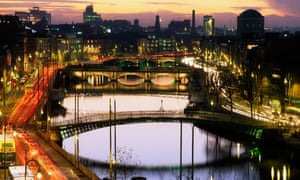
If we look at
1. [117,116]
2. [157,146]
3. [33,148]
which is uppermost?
[33,148]

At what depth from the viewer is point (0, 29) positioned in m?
104

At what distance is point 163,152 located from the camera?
4616cm

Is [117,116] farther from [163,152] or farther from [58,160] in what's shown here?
[58,160]

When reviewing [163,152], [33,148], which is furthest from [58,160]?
[163,152]

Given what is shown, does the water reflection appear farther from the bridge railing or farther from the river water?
the bridge railing

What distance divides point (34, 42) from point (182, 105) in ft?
181

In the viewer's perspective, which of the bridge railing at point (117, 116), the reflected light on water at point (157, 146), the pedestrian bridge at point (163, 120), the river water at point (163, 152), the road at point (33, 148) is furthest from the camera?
the bridge railing at point (117, 116)

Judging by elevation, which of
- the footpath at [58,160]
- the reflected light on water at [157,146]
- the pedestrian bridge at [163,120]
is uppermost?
the footpath at [58,160]

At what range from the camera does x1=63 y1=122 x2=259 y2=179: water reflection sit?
4022cm

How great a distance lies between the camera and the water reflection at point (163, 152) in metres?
40.2

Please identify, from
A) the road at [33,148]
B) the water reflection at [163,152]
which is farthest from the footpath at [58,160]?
the water reflection at [163,152]

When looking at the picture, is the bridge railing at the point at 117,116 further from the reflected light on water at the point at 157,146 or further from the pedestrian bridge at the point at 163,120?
the reflected light on water at the point at 157,146

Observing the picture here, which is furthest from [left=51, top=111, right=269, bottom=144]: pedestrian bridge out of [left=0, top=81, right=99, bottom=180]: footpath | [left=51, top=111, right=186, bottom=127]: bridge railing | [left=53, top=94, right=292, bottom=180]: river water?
[left=0, top=81, right=99, bottom=180]: footpath

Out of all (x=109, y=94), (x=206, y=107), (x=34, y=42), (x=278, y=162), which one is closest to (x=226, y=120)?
(x=278, y=162)
